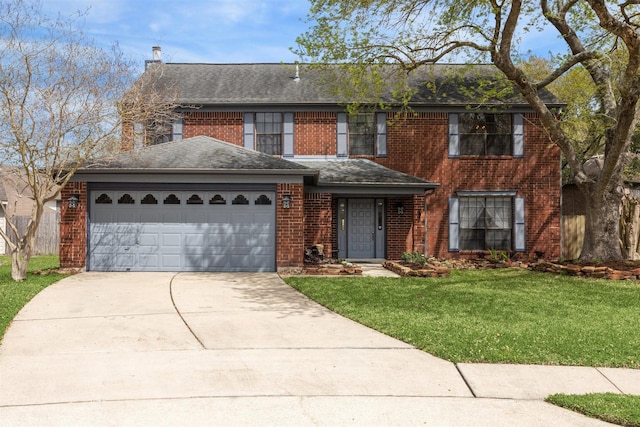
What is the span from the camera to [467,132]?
18.7 m

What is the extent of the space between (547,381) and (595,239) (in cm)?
1200

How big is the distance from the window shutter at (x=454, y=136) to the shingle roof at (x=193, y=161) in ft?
22.4

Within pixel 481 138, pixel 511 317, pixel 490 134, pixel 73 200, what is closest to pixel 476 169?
pixel 481 138

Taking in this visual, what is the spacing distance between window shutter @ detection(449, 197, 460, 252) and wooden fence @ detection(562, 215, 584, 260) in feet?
A: 14.2

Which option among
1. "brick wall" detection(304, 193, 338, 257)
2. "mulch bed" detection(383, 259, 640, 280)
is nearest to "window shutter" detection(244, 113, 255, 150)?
"brick wall" detection(304, 193, 338, 257)

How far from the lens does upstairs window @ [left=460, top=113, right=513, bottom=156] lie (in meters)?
18.7

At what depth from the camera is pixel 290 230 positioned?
14.3 m

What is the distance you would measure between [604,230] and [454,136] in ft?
18.9

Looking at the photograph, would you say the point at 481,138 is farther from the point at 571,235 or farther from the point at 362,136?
the point at 571,235

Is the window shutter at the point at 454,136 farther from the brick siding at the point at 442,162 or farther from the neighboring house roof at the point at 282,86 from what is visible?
the neighboring house roof at the point at 282,86

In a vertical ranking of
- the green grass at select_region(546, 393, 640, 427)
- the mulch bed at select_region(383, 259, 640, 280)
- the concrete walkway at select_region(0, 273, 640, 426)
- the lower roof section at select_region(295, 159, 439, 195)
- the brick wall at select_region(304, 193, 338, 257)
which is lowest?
the mulch bed at select_region(383, 259, 640, 280)

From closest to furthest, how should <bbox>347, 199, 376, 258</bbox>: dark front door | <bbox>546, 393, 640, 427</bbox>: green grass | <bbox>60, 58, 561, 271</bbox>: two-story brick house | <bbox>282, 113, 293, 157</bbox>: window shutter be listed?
<bbox>546, 393, 640, 427</bbox>: green grass → <bbox>60, 58, 561, 271</bbox>: two-story brick house → <bbox>347, 199, 376, 258</bbox>: dark front door → <bbox>282, 113, 293, 157</bbox>: window shutter

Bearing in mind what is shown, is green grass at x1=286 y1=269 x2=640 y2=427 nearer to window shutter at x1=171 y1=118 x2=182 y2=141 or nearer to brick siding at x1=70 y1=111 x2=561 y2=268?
brick siding at x1=70 y1=111 x2=561 y2=268

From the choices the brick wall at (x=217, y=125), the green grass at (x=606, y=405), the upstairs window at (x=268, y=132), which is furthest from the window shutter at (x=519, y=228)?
the green grass at (x=606, y=405)
